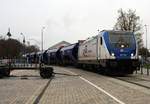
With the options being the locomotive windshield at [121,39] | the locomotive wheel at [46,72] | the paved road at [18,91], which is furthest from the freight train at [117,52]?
the paved road at [18,91]

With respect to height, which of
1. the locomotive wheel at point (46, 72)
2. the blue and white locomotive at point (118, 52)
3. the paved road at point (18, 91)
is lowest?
the paved road at point (18, 91)

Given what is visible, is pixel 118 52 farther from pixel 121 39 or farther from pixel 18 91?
pixel 18 91

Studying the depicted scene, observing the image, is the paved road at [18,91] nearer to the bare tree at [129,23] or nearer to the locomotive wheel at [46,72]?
the locomotive wheel at [46,72]

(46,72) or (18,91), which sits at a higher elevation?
(46,72)

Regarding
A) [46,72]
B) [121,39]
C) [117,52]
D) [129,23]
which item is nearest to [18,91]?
[46,72]

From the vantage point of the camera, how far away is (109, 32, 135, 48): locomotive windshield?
3191cm

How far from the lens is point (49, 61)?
7806cm

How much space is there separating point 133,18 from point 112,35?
130 feet

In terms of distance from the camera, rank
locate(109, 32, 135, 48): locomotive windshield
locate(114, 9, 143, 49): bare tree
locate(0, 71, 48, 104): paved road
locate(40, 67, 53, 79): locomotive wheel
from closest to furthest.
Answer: locate(0, 71, 48, 104): paved road → locate(40, 67, 53, 79): locomotive wheel → locate(109, 32, 135, 48): locomotive windshield → locate(114, 9, 143, 49): bare tree

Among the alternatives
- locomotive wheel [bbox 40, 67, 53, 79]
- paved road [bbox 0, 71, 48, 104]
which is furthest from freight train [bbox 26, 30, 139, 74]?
paved road [bbox 0, 71, 48, 104]

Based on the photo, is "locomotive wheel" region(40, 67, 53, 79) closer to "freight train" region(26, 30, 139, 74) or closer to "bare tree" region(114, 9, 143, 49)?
"freight train" region(26, 30, 139, 74)

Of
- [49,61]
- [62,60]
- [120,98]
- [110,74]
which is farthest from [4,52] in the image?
[120,98]

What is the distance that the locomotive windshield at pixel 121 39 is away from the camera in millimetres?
31906

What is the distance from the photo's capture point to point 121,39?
32281 mm
